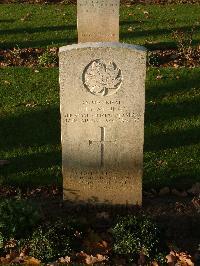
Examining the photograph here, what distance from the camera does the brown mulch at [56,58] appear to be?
35.6 ft

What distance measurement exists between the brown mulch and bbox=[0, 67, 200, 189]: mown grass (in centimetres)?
38

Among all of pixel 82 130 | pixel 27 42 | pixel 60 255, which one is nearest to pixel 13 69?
pixel 27 42

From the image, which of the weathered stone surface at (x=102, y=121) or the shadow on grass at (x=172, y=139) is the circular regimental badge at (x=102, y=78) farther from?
the shadow on grass at (x=172, y=139)

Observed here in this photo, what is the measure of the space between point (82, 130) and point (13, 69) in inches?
211

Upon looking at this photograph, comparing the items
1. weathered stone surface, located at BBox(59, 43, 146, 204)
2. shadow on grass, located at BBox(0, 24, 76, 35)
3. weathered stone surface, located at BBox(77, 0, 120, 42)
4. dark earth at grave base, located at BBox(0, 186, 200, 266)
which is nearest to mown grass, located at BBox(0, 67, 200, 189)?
dark earth at grave base, located at BBox(0, 186, 200, 266)

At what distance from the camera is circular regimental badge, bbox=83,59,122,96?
541cm

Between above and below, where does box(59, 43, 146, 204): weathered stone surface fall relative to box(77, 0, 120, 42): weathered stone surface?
below

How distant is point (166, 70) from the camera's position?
10.4 m

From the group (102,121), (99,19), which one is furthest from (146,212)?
(99,19)

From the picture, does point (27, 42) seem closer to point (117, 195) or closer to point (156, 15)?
point (156, 15)

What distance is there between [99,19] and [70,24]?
486cm

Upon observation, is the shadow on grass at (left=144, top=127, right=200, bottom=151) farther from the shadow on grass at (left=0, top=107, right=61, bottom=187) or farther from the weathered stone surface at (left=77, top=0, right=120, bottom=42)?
the weathered stone surface at (left=77, top=0, right=120, bottom=42)

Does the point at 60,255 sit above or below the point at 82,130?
below

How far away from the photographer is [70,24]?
14.4 m
